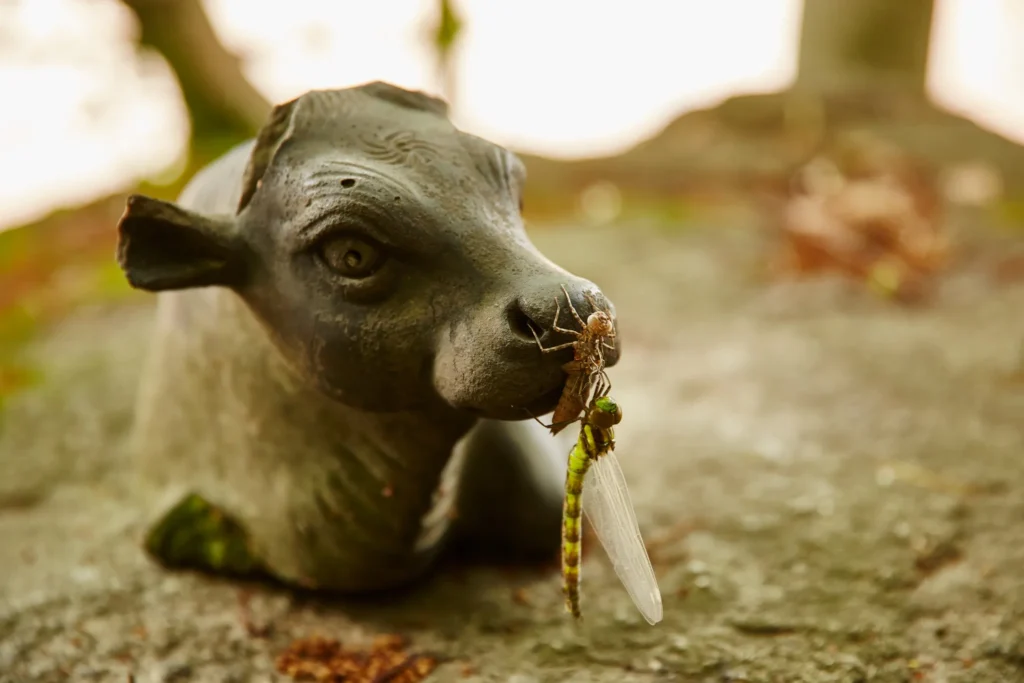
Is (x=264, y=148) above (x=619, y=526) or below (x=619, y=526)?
above

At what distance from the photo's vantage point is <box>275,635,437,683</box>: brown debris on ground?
1859mm

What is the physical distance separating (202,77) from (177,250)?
14.1ft

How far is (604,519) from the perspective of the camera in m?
1.78

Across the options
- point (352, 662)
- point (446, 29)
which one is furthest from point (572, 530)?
point (446, 29)

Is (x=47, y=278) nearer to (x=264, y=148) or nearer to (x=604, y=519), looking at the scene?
(x=264, y=148)

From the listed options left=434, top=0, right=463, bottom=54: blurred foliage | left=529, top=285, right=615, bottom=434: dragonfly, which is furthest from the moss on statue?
left=434, top=0, right=463, bottom=54: blurred foliage

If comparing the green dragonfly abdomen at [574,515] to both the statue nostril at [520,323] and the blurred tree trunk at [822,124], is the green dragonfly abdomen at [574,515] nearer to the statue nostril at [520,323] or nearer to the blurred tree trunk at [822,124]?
the statue nostril at [520,323]

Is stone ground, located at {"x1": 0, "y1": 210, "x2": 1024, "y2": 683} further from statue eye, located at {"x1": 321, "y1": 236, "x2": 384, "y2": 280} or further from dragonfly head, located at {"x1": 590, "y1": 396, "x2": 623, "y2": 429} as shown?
statue eye, located at {"x1": 321, "y1": 236, "x2": 384, "y2": 280}

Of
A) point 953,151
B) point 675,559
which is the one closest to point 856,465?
point 675,559

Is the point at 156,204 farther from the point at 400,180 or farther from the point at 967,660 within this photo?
the point at 967,660

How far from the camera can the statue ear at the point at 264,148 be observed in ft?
5.89

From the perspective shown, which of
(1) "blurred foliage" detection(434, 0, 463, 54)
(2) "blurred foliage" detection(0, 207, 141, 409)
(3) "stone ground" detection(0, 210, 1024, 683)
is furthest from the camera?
(1) "blurred foliage" detection(434, 0, 463, 54)

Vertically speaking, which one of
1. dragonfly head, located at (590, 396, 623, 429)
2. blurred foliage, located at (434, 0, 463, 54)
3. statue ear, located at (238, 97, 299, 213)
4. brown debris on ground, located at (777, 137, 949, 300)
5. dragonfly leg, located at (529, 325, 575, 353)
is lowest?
dragonfly head, located at (590, 396, 623, 429)

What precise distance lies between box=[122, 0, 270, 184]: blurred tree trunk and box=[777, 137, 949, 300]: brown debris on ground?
10.5ft
